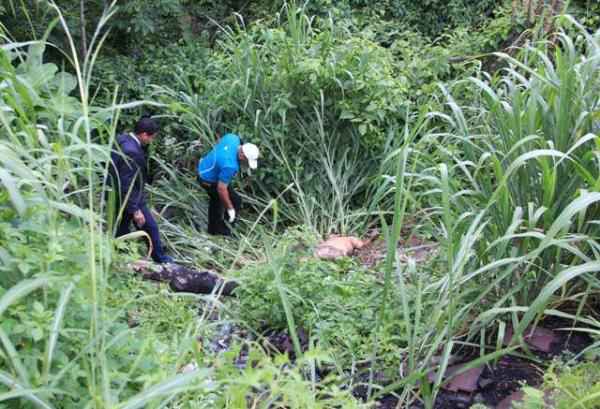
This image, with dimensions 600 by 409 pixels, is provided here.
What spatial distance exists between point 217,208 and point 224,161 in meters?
0.51

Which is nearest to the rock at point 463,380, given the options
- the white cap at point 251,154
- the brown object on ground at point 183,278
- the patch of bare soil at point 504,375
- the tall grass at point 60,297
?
the patch of bare soil at point 504,375

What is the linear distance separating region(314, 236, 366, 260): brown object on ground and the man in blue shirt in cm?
92

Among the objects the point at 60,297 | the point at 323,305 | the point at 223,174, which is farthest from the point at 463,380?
the point at 223,174

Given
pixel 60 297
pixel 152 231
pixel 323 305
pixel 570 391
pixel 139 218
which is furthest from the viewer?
pixel 152 231

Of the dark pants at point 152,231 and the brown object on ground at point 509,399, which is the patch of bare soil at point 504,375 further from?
the dark pants at point 152,231

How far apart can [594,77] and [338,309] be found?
1.61 metres

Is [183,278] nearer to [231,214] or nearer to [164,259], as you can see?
[164,259]

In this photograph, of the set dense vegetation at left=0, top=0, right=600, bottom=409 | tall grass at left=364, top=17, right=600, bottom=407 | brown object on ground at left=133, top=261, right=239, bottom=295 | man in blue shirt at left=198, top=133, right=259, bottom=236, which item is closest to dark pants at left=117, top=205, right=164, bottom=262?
dense vegetation at left=0, top=0, right=600, bottom=409

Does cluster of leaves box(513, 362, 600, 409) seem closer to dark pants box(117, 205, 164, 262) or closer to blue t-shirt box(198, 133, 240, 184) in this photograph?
dark pants box(117, 205, 164, 262)

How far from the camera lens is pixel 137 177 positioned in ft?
17.4

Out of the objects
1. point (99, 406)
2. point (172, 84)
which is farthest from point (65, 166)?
point (172, 84)

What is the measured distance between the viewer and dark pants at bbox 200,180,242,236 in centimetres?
616

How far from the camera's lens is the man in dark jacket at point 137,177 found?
524 cm

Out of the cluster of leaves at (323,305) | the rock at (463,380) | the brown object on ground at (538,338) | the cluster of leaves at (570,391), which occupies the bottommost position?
the cluster of leaves at (323,305)
